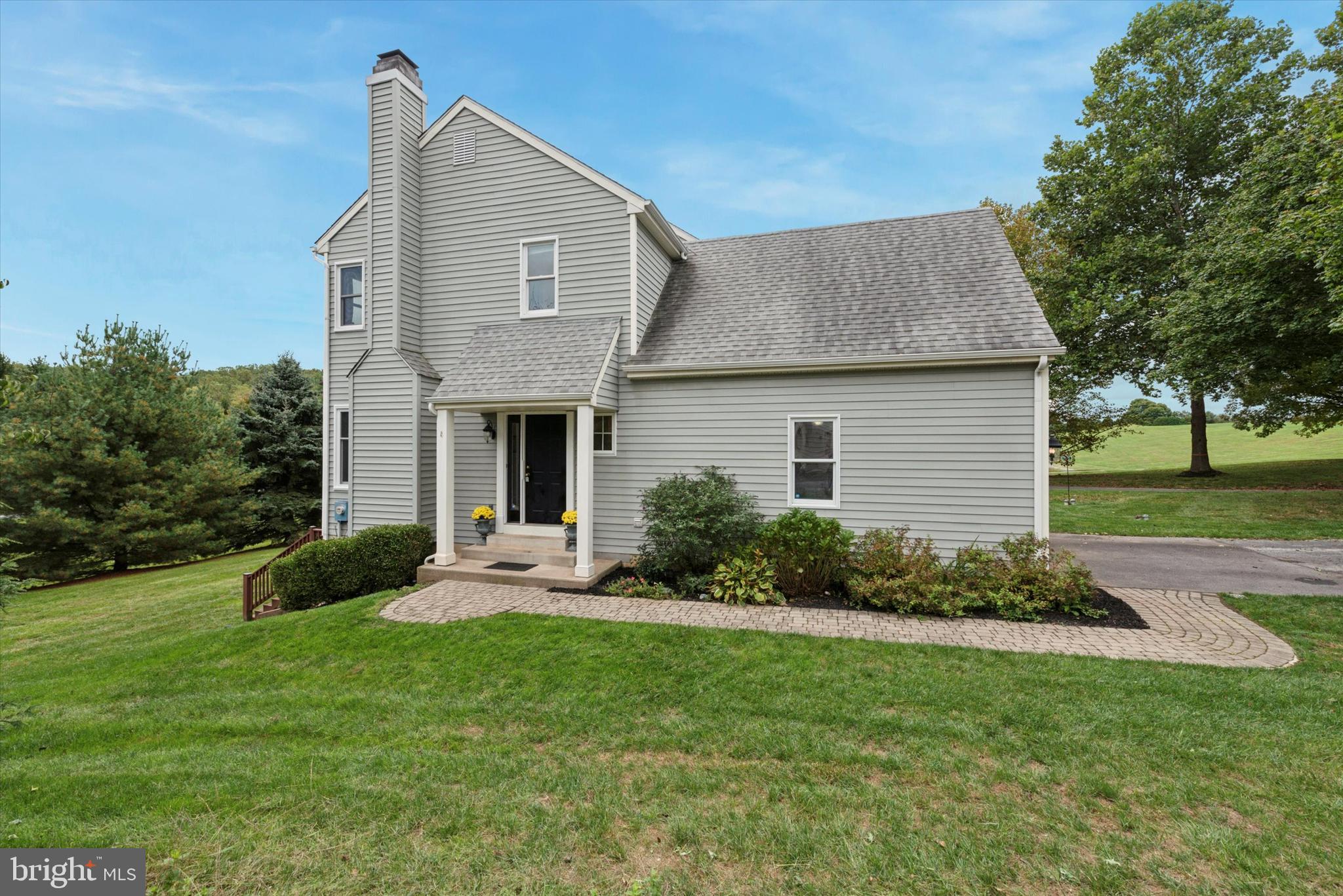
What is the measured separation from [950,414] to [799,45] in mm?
11874

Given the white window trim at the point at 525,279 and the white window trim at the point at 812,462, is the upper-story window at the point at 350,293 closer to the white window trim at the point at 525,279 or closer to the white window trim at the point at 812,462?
the white window trim at the point at 525,279

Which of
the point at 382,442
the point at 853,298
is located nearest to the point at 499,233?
the point at 382,442

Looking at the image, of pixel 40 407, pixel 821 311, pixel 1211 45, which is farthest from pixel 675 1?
pixel 40 407

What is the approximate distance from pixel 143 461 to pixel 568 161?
15794 millimetres

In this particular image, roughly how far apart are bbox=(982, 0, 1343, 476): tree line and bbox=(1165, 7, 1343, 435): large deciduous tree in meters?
0.05

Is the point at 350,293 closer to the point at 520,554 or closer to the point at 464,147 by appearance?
the point at 464,147

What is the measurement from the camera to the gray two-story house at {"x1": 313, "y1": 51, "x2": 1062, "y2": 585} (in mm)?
8539

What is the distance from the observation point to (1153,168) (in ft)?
60.3

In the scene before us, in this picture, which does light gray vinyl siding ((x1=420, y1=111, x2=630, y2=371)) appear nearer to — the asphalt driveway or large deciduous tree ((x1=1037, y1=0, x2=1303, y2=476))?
the asphalt driveway

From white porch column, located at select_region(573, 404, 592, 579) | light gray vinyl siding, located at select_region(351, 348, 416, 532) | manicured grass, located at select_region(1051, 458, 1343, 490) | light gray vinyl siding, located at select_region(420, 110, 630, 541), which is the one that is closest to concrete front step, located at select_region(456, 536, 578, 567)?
white porch column, located at select_region(573, 404, 592, 579)

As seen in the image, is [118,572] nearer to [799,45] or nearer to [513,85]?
[513,85]

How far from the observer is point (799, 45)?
14148 millimetres

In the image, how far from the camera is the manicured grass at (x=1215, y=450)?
26859mm

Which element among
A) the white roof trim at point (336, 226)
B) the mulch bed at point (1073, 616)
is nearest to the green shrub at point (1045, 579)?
the mulch bed at point (1073, 616)
